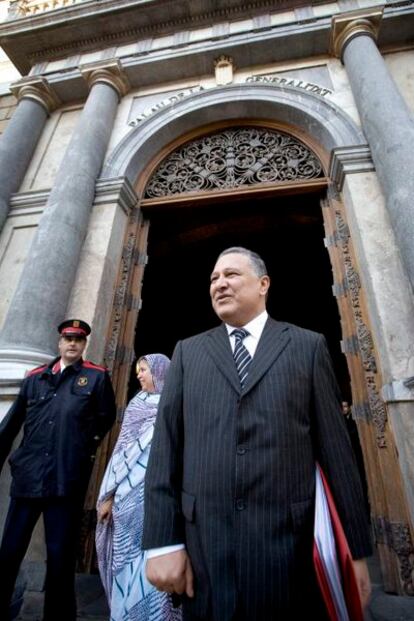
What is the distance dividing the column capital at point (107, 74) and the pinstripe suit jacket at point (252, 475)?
620 centimetres

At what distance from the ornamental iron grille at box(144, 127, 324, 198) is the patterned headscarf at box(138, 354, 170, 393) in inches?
126

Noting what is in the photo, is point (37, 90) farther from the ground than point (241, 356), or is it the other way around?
point (37, 90)

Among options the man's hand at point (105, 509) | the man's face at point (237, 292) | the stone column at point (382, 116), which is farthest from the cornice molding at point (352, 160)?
the man's hand at point (105, 509)

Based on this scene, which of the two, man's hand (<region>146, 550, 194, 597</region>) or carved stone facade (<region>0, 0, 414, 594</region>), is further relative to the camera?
carved stone facade (<region>0, 0, 414, 594</region>)

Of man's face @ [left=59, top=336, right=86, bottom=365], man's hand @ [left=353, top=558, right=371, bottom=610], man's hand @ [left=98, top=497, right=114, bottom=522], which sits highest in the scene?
man's face @ [left=59, top=336, right=86, bottom=365]

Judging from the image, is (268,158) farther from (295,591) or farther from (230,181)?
(295,591)

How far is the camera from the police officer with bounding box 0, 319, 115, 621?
6.73 feet

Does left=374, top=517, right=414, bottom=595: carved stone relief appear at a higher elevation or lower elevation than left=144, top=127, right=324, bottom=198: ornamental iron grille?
lower

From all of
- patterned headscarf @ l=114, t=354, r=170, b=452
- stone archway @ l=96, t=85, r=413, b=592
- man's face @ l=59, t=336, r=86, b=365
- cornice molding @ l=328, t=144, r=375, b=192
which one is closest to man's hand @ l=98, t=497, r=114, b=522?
patterned headscarf @ l=114, t=354, r=170, b=452

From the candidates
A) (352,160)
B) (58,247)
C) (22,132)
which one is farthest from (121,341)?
(22,132)

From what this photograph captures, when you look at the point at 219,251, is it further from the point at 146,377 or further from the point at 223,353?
the point at 223,353

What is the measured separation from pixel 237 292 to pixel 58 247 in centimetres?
314

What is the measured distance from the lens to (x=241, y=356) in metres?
1.41

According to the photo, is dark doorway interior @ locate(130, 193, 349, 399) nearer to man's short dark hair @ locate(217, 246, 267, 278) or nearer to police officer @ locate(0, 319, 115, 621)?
police officer @ locate(0, 319, 115, 621)
